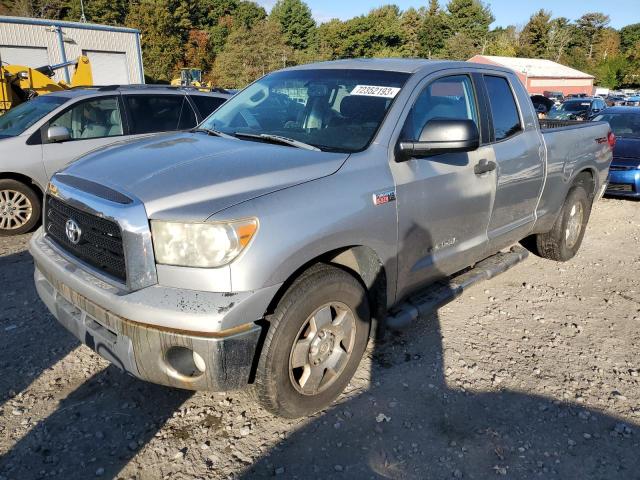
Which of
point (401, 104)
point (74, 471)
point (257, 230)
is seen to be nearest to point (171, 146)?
point (257, 230)

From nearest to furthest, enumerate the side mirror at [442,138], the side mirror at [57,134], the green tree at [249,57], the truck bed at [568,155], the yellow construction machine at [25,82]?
the side mirror at [442,138] < the truck bed at [568,155] < the side mirror at [57,134] < the yellow construction machine at [25,82] < the green tree at [249,57]

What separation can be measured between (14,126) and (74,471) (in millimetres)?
5377

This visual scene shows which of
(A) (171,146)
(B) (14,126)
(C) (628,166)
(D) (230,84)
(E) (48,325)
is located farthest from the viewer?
(D) (230,84)

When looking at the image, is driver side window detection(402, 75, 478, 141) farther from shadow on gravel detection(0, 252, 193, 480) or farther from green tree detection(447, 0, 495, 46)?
green tree detection(447, 0, 495, 46)

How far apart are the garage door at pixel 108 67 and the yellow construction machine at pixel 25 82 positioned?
16.1 m

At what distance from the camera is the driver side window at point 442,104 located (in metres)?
3.13

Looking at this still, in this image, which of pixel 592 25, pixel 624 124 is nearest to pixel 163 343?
pixel 624 124

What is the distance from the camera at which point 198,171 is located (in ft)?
8.25

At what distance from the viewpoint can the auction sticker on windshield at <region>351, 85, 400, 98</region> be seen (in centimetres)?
314

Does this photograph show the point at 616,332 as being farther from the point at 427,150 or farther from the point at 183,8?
the point at 183,8

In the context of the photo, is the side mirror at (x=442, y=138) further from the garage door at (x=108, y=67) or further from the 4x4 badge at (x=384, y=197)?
the garage door at (x=108, y=67)

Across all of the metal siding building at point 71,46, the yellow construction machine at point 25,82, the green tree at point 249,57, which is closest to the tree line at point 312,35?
the green tree at point 249,57

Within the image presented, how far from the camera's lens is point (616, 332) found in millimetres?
3943

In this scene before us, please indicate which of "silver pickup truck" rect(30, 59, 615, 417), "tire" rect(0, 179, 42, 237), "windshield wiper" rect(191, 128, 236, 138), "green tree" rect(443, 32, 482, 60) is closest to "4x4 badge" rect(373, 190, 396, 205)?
"silver pickup truck" rect(30, 59, 615, 417)
